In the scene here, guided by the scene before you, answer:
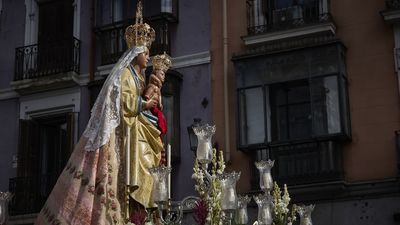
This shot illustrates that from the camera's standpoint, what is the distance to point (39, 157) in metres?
17.8

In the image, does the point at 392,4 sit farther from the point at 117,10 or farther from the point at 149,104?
the point at 149,104

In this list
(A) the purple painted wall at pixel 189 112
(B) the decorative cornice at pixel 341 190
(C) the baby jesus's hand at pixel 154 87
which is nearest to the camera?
(C) the baby jesus's hand at pixel 154 87

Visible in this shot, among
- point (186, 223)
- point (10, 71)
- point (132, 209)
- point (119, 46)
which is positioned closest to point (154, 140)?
point (132, 209)

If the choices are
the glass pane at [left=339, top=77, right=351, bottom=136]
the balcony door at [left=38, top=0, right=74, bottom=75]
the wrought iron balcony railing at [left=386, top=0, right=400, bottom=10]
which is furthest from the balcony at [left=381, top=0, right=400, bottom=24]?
the balcony door at [left=38, top=0, right=74, bottom=75]

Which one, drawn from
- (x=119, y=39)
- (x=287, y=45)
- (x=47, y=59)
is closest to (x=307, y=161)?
(x=287, y=45)

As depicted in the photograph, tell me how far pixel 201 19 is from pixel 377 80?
373cm

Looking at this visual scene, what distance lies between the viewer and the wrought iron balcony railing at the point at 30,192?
17.0 m

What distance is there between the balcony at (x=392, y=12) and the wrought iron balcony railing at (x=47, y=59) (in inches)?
247

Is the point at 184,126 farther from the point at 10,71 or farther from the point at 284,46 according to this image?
the point at 10,71

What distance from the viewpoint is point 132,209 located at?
8.24 m

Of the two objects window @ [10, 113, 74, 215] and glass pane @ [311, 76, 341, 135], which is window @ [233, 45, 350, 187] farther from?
window @ [10, 113, 74, 215]

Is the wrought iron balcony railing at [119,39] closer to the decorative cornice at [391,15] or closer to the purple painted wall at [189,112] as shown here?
the purple painted wall at [189,112]

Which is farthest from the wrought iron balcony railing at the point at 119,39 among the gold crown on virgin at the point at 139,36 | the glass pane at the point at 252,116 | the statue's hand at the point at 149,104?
the statue's hand at the point at 149,104

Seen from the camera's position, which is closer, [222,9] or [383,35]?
[383,35]
